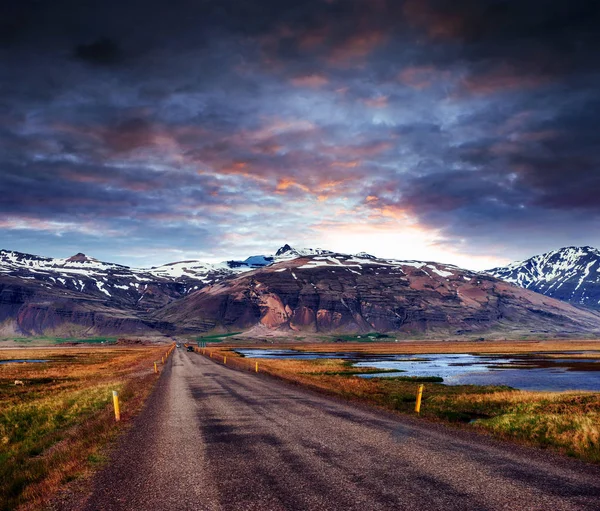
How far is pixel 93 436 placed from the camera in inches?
655

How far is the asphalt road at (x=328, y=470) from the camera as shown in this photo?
9258mm

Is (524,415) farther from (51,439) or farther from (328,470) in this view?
(51,439)

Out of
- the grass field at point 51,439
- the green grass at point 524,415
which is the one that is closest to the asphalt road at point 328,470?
the grass field at point 51,439

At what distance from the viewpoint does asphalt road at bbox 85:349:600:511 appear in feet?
30.4

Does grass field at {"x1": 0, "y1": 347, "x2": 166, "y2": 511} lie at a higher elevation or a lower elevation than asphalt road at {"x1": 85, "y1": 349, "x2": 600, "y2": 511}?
lower

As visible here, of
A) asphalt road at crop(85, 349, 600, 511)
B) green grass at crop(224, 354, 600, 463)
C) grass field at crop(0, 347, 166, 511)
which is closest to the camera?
asphalt road at crop(85, 349, 600, 511)

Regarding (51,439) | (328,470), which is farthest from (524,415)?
(51,439)

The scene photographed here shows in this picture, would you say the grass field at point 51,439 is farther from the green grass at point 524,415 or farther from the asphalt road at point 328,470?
the green grass at point 524,415

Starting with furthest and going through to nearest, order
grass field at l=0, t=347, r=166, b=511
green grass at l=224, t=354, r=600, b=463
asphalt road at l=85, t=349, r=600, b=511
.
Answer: green grass at l=224, t=354, r=600, b=463 < grass field at l=0, t=347, r=166, b=511 < asphalt road at l=85, t=349, r=600, b=511

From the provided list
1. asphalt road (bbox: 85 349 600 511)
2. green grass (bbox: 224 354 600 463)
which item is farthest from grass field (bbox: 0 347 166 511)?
green grass (bbox: 224 354 600 463)

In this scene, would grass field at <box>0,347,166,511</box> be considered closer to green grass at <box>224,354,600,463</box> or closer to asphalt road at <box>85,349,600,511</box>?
asphalt road at <box>85,349,600,511</box>

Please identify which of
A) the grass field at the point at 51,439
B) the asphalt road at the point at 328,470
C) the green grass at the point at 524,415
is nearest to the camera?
the asphalt road at the point at 328,470

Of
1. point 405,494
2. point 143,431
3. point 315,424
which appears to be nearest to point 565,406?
point 315,424

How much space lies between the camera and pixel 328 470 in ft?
36.9
